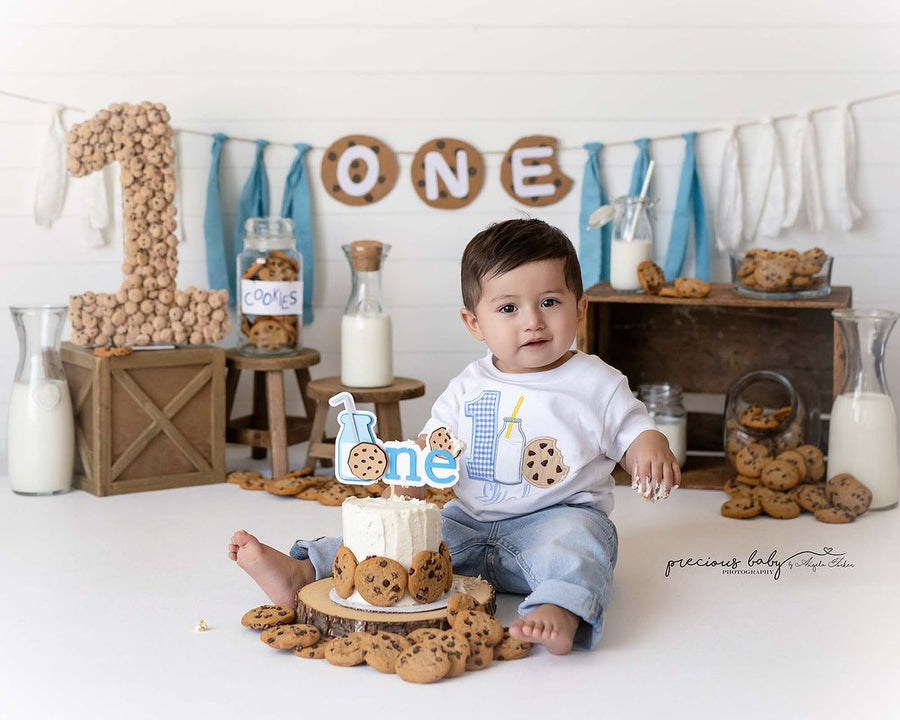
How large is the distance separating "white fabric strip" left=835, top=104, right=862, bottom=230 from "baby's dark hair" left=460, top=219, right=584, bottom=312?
1064mm

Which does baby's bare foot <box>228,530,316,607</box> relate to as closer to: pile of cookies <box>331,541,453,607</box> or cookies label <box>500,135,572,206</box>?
pile of cookies <box>331,541,453,607</box>

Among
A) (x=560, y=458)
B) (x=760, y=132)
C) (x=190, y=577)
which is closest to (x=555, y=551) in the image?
(x=560, y=458)

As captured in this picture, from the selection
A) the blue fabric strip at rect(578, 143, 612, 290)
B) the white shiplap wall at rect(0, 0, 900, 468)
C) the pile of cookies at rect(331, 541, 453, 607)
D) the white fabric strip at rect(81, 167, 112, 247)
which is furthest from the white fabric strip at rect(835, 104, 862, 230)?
the white fabric strip at rect(81, 167, 112, 247)

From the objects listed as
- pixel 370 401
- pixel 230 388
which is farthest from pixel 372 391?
pixel 230 388

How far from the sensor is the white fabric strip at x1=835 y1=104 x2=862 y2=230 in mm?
2502

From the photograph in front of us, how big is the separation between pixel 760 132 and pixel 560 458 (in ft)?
3.91

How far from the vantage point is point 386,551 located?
1.46 m

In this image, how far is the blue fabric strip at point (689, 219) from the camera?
2.55m

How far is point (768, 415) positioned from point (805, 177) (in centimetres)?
54

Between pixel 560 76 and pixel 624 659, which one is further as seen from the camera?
pixel 560 76

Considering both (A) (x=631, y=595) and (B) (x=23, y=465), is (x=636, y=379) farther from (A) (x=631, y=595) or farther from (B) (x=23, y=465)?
(B) (x=23, y=465)

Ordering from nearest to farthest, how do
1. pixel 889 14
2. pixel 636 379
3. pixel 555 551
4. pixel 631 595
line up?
1. pixel 555 551
2. pixel 631 595
3. pixel 889 14
4. pixel 636 379

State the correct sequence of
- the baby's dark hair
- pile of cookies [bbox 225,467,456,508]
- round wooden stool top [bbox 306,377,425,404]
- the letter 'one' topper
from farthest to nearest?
round wooden stool top [bbox 306,377,425,404], pile of cookies [bbox 225,467,456,508], the baby's dark hair, the letter 'one' topper

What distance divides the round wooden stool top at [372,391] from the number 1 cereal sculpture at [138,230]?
0.90 feet
